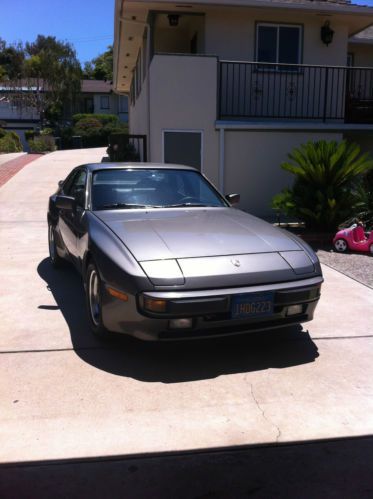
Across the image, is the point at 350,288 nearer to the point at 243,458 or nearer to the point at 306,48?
the point at 243,458

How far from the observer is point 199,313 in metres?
3.70

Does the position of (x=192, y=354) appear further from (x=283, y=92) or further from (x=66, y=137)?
(x=66, y=137)

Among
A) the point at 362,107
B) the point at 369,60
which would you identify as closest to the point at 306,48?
the point at 362,107

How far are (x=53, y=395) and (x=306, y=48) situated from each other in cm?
1156

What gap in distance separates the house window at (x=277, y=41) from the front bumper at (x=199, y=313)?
9883 mm

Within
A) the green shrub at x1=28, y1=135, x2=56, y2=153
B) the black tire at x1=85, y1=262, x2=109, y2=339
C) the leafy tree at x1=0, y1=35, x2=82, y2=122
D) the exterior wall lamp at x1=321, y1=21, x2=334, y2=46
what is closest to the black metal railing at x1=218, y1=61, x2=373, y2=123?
the exterior wall lamp at x1=321, y1=21, x2=334, y2=46

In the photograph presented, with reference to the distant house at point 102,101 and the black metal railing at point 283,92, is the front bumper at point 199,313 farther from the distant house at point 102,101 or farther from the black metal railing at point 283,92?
the distant house at point 102,101

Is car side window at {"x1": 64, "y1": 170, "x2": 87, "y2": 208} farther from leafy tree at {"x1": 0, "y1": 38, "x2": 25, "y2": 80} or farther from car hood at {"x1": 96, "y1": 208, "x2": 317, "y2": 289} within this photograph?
leafy tree at {"x1": 0, "y1": 38, "x2": 25, "y2": 80}

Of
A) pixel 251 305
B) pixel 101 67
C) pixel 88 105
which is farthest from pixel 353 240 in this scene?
pixel 101 67

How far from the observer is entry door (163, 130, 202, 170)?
36.9 ft

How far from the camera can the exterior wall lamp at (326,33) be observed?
12578 millimetres

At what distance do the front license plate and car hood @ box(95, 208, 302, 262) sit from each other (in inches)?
16.2

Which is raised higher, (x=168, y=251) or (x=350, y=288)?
(x=168, y=251)

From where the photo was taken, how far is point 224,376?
3.85 meters
